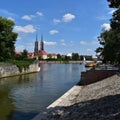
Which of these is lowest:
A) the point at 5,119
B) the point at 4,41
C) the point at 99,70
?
the point at 5,119

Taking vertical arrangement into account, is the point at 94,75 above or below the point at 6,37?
below

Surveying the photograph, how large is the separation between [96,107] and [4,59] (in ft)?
177

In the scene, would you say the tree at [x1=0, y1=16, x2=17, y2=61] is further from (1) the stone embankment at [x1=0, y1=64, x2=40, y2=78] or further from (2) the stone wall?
(2) the stone wall

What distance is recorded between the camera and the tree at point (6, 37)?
66375 mm

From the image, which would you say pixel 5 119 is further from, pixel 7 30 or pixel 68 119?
pixel 7 30

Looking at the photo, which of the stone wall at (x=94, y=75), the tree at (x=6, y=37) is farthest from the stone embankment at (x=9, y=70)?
the stone wall at (x=94, y=75)

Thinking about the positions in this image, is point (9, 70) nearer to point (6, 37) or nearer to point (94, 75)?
point (6, 37)

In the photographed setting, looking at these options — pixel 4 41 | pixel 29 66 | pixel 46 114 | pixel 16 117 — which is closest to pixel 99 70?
pixel 16 117

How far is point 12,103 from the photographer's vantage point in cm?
2698

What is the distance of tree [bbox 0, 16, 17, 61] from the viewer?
66375mm

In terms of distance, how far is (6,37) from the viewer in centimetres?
6656

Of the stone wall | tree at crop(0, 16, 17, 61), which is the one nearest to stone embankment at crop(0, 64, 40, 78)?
tree at crop(0, 16, 17, 61)

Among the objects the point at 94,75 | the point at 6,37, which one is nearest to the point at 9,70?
the point at 6,37

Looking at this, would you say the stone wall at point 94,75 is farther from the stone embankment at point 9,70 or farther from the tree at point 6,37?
the tree at point 6,37
